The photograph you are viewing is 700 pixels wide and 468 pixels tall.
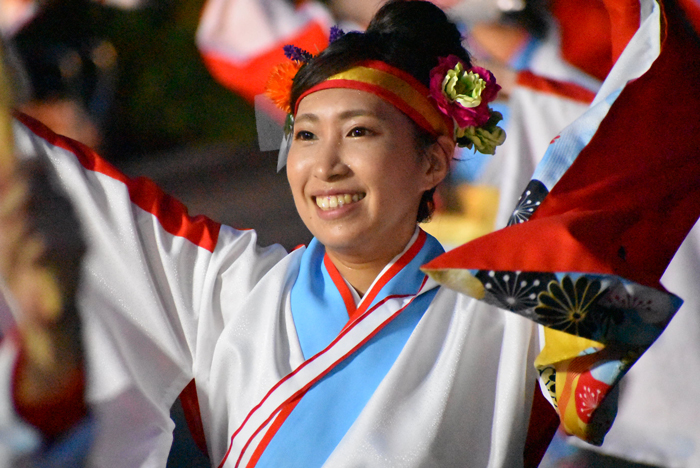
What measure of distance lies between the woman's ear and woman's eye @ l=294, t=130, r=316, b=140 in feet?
0.83

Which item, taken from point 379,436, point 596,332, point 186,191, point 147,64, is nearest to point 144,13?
point 147,64

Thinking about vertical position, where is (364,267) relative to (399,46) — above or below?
below

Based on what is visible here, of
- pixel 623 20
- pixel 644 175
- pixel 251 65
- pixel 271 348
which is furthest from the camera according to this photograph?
pixel 251 65

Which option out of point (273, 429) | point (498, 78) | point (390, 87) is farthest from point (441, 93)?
point (498, 78)

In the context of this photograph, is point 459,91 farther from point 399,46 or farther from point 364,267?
point 364,267

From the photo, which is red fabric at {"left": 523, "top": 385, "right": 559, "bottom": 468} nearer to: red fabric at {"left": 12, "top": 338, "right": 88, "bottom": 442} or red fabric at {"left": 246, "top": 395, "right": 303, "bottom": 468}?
red fabric at {"left": 246, "top": 395, "right": 303, "bottom": 468}

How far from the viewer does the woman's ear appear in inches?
56.4

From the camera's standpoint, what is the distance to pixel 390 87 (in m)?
1.35

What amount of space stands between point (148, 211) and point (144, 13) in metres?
1.56

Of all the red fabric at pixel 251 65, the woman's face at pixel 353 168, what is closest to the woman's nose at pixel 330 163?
the woman's face at pixel 353 168

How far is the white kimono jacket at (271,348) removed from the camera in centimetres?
124

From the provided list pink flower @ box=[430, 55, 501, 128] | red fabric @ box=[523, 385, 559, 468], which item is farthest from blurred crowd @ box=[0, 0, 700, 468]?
pink flower @ box=[430, 55, 501, 128]

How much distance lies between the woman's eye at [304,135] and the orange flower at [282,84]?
144 millimetres

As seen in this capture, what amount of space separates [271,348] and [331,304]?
0.15 m
